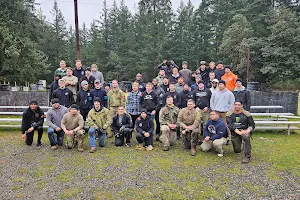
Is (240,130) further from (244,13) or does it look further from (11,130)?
(244,13)

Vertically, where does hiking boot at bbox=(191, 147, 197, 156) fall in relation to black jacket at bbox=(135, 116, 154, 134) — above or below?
below

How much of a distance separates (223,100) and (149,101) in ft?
6.45

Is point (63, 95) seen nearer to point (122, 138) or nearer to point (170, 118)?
point (122, 138)

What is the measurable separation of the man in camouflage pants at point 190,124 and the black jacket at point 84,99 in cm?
256

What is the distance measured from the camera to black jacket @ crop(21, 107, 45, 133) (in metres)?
6.28

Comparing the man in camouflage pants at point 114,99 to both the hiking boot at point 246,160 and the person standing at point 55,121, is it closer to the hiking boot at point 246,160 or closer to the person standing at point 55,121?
the person standing at point 55,121

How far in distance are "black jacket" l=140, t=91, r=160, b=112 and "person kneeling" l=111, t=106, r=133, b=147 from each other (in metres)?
0.59

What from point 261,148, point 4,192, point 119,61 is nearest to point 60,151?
point 4,192

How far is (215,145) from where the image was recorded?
5723mm

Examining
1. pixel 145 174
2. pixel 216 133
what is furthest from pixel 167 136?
pixel 145 174

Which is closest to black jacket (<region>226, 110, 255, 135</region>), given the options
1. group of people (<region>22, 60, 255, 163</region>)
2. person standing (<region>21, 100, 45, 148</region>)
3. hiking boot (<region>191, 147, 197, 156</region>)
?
group of people (<region>22, 60, 255, 163</region>)

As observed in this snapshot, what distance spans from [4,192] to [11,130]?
4.70 metres

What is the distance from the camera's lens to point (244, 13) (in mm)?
31531

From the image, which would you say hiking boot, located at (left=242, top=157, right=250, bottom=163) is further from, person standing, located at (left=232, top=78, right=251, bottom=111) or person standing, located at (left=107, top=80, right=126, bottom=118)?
person standing, located at (left=107, top=80, right=126, bottom=118)
